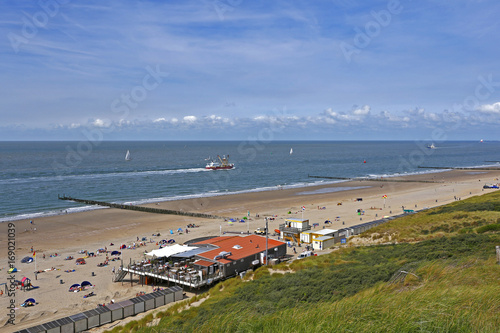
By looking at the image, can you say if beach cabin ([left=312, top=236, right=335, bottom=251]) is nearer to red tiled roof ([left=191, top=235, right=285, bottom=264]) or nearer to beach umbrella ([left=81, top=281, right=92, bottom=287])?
red tiled roof ([left=191, top=235, right=285, bottom=264])

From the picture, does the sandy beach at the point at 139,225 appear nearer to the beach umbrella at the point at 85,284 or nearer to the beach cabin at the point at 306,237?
the beach umbrella at the point at 85,284

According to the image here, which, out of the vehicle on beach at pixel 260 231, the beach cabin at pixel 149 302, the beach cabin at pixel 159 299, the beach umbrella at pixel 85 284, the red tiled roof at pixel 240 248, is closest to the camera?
the beach cabin at pixel 149 302

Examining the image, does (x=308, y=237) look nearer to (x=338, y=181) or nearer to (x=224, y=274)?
(x=224, y=274)

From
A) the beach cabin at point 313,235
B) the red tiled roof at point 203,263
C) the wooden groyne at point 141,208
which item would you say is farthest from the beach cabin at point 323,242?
the wooden groyne at point 141,208

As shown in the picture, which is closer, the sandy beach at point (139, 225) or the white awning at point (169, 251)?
the sandy beach at point (139, 225)

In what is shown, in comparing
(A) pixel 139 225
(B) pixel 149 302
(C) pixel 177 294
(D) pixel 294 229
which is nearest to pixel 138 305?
(B) pixel 149 302

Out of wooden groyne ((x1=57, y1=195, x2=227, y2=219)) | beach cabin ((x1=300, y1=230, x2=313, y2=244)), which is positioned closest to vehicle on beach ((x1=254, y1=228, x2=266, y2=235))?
beach cabin ((x1=300, y1=230, x2=313, y2=244))

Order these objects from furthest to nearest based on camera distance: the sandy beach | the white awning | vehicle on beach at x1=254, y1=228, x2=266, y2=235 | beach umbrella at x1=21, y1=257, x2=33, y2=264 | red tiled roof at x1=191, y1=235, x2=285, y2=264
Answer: vehicle on beach at x1=254, y1=228, x2=266, y2=235
beach umbrella at x1=21, y1=257, x2=33, y2=264
the white awning
red tiled roof at x1=191, y1=235, x2=285, y2=264
the sandy beach
